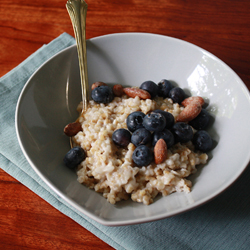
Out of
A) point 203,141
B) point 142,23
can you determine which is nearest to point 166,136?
point 203,141

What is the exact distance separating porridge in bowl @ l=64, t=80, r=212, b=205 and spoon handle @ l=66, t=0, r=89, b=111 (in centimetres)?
8

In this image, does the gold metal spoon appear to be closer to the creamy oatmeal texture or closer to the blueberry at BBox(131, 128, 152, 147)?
the creamy oatmeal texture

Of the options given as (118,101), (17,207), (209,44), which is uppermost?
(209,44)

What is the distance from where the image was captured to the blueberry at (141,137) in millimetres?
963

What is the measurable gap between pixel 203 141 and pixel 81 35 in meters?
0.75

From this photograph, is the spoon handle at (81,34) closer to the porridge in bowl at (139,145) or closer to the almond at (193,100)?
the porridge in bowl at (139,145)

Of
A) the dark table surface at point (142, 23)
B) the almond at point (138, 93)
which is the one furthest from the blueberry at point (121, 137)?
the dark table surface at point (142, 23)

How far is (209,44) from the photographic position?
1.56m

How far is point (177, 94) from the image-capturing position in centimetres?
117

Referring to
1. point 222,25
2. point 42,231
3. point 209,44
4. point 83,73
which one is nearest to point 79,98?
point 83,73

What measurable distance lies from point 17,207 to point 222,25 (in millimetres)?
1568

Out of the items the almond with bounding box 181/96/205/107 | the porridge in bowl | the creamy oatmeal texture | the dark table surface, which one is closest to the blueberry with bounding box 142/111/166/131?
the porridge in bowl

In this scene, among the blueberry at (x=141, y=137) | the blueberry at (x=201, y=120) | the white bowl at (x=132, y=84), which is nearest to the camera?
the white bowl at (x=132, y=84)

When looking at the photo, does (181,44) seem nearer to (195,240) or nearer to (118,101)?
(118,101)
